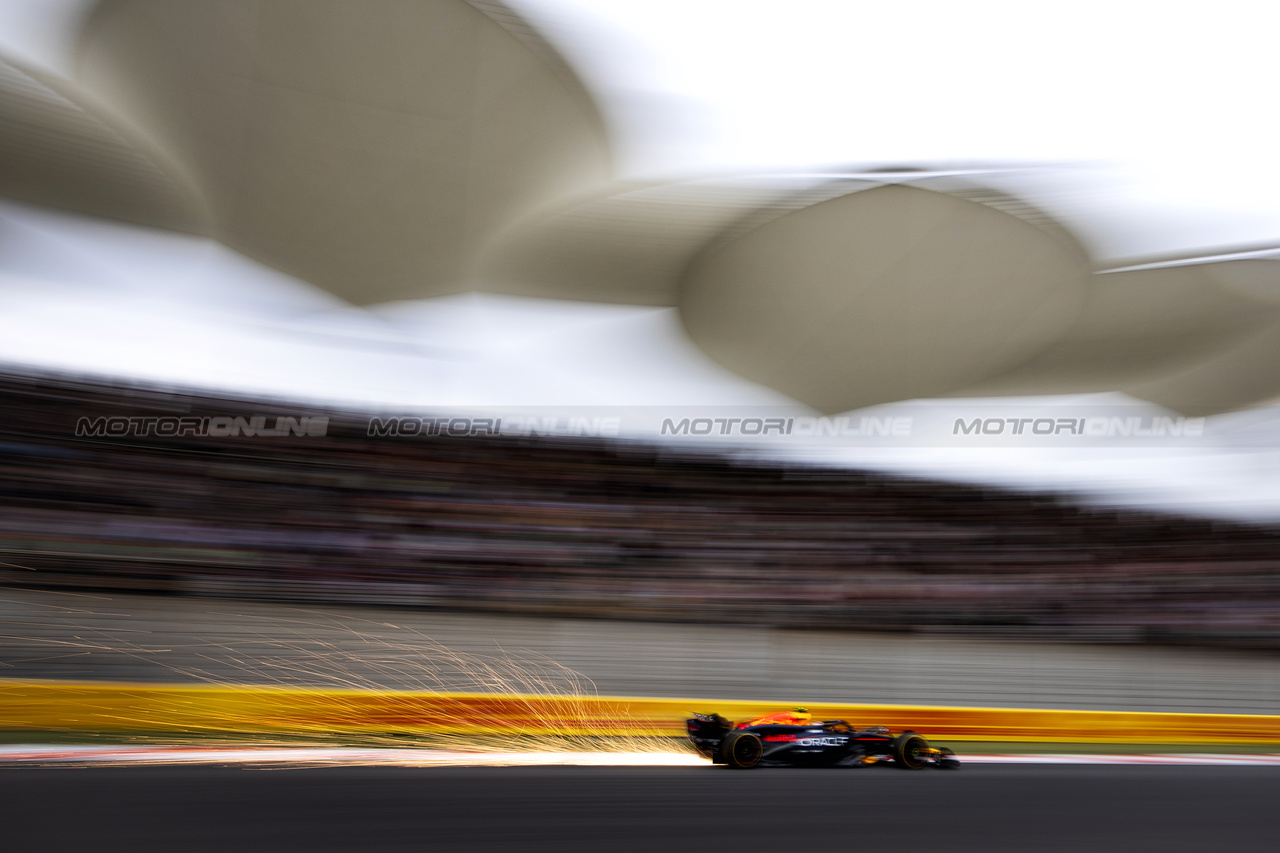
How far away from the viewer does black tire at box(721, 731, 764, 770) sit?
12.5ft

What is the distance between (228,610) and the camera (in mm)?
4887

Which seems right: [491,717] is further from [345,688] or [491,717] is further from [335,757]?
[335,757]

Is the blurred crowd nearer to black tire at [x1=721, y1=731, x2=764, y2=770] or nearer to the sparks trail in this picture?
the sparks trail

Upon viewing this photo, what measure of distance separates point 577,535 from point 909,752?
9.64 feet

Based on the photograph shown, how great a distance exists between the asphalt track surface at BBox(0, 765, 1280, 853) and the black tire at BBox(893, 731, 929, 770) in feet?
0.93

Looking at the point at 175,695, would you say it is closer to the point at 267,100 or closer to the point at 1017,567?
the point at 267,100

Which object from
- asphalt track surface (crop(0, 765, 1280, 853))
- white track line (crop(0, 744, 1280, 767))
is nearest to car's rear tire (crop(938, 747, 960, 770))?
asphalt track surface (crop(0, 765, 1280, 853))

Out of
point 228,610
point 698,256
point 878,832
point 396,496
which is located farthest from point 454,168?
point 878,832

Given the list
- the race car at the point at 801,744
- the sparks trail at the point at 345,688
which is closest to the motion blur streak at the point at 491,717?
the sparks trail at the point at 345,688

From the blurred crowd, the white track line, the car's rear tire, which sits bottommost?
the white track line

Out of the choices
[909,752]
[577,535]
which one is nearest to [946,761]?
[909,752]

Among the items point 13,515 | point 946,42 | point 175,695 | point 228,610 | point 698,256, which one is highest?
point 946,42

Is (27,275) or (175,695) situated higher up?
(27,275)

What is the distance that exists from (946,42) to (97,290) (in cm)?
613
